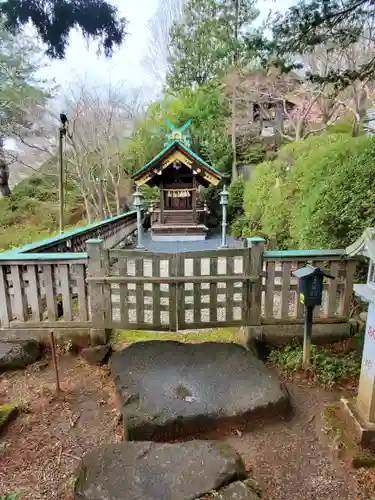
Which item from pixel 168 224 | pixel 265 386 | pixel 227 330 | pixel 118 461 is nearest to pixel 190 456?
pixel 118 461

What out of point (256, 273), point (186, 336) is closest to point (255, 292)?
point (256, 273)

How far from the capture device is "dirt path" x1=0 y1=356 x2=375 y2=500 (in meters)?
2.21

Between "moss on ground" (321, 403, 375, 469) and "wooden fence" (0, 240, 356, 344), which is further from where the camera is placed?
"wooden fence" (0, 240, 356, 344)

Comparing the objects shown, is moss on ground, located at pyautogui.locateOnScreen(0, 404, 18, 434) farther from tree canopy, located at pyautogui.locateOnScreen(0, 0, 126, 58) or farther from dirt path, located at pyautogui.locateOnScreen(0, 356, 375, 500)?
tree canopy, located at pyautogui.locateOnScreen(0, 0, 126, 58)

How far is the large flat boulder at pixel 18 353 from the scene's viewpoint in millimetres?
3635

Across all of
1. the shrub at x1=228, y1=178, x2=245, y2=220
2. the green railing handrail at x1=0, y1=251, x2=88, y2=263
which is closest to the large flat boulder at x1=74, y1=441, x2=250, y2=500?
the green railing handrail at x1=0, y1=251, x2=88, y2=263

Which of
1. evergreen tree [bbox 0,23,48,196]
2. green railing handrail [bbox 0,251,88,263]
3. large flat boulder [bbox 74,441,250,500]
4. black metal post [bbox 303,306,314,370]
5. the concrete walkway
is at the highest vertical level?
evergreen tree [bbox 0,23,48,196]

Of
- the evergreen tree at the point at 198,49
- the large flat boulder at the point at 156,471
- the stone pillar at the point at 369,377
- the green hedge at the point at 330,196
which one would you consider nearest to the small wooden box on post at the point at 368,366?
the stone pillar at the point at 369,377

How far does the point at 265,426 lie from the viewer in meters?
2.80

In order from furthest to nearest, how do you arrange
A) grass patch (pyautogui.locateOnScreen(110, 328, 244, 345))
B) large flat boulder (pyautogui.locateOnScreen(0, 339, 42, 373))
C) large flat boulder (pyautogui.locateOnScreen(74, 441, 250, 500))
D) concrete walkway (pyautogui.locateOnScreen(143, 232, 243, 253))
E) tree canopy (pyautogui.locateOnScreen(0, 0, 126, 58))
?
concrete walkway (pyautogui.locateOnScreen(143, 232, 243, 253))
grass patch (pyautogui.locateOnScreen(110, 328, 244, 345))
large flat boulder (pyautogui.locateOnScreen(0, 339, 42, 373))
tree canopy (pyautogui.locateOnScreen(0, 0, 126, 58))
large flat boulder (pyautogui.locateOnScreen(74, 441, 250, 500))

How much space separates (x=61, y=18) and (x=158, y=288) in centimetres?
290

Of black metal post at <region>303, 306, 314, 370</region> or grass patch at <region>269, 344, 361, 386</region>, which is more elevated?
A: black metal post at <region>303, 306, 314, 370</region>

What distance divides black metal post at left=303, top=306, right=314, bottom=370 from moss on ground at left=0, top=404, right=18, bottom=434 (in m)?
3.05

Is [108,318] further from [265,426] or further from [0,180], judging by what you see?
[0,180]
